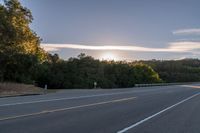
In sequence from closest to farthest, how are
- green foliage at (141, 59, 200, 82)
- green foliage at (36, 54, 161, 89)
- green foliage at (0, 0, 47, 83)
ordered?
green foliage at (0, 0, 47, 83) < green foliage at (36, 54, 161, 89) < green foliage at (141, 59, 200, 82)


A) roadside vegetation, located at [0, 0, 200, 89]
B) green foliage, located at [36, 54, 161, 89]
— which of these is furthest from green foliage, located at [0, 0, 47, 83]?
green foliage, located at [36, 54, 161, 89]

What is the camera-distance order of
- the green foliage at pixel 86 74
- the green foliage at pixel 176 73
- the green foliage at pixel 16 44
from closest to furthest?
1. the green foliage at pixel 16 44
2. the green foliage at pixel 86 74
3. the green foliage at pixel 176 73

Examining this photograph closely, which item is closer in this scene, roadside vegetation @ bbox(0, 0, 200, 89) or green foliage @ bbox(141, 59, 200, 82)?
roadside vegetation @ bbox(0, 0, 200, 89)

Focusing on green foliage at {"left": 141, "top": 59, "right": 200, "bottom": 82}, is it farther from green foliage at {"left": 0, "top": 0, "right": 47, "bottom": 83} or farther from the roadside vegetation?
green foliage at {"left": 0, "top": 0, "right": 47, "bottom": 83}

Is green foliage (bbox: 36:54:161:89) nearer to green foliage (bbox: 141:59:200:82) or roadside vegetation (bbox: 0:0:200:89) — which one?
roadside vegetation (bbox: 0:0:200:89)

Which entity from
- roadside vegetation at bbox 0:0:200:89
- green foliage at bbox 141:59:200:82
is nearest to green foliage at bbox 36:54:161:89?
roadside vegetation at bbox 0:0:200:89

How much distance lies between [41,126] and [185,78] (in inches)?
5062

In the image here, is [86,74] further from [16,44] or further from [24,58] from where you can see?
[16,44]

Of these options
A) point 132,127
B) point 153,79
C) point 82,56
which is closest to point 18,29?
point 132,127

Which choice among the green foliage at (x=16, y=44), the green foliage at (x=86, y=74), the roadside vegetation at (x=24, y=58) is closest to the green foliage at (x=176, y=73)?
the green foliage at (x=86, y=74)

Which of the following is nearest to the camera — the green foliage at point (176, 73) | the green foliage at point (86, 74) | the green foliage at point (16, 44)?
the green foliage at point (16, 44)

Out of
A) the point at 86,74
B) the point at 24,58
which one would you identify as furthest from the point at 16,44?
the point at 86,74

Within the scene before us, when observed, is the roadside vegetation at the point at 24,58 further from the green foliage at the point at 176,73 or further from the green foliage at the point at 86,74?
the green foliage at the point at 176,73

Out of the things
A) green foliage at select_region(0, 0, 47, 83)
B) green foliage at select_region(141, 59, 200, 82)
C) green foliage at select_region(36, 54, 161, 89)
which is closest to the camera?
green foliage at select_region(0, 0, 47, 83)
